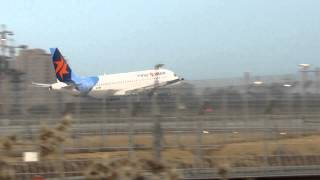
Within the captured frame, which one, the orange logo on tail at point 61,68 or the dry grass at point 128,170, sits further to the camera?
the orange logo on tail at point 61,68

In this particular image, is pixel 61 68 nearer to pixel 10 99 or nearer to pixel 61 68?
pixel 61 68

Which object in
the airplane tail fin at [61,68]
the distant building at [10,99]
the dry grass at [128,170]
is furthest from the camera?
the airplane tail fin at [61,68]

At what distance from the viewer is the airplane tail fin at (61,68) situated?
55000 millimetres

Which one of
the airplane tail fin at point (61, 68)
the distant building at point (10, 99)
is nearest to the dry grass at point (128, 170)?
the distant building at point (10, 99)

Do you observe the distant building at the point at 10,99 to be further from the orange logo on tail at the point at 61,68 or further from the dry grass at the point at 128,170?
the orange logo on tail at the point at 61,68

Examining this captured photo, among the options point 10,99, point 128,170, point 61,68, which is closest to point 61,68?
point 61,68

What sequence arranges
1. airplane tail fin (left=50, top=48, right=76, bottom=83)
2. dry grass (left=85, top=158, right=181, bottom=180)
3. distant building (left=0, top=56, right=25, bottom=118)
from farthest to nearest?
airplane tail fin (left=50, top=48, right=76, bottom=83), distant building (left=0, top=56, right=25, bottom=118), dry grass (left=85, top=158, right=181, bottom=180)

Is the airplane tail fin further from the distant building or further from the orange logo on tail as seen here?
the distant building

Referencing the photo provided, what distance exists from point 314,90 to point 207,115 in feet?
11.3

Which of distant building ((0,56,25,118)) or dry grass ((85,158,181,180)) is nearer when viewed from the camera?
dry grass ((85,158,181,180))

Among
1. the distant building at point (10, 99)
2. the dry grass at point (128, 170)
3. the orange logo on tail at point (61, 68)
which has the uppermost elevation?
the dry grass at point (128, 170)

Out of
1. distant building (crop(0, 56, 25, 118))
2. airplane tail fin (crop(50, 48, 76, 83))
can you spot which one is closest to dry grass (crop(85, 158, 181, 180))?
distant building (crop(0, 56, 25, 118))

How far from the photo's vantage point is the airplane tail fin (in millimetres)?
55000

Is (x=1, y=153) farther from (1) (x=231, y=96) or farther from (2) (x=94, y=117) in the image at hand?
(1) (x=231, y=96)
